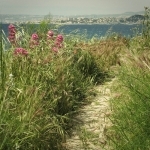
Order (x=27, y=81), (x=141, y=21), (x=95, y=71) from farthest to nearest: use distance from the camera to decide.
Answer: (x=141, y=21) → (x=95, y=71) → (x=27, y=81)

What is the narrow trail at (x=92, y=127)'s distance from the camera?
477 cm

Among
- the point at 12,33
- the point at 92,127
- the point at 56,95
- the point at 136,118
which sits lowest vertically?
the point at 92,127

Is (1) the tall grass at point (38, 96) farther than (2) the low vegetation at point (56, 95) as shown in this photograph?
Yes

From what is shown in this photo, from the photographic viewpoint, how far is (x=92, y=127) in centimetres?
581

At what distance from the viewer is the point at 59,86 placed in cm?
630

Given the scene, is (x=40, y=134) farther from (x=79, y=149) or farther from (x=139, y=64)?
(x=139, y=64)

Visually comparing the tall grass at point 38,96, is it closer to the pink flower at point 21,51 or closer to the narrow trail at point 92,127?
the pink flower at point 21,51

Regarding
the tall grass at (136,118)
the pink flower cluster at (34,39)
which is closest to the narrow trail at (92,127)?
the tall grass at (136,118)

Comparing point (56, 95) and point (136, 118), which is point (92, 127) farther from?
point (136, 118)

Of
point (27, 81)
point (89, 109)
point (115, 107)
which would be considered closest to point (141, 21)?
point (89, 109)

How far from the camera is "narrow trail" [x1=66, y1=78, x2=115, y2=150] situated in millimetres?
4766

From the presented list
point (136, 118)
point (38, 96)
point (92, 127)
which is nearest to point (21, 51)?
point (38, 96)

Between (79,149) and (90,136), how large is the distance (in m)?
0.24

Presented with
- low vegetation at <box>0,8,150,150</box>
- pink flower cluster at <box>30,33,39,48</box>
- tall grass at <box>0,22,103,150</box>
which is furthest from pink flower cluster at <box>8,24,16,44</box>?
pink flower cluster at <box>30,33,39,48</box>
